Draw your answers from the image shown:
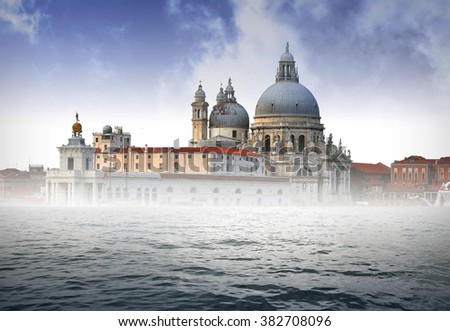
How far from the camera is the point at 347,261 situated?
14945 mm

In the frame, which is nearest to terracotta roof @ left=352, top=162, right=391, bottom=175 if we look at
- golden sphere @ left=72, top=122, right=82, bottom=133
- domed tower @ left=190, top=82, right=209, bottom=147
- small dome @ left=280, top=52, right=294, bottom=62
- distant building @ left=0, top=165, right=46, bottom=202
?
small dome @ left=280, top=52, right=294, bottom=62

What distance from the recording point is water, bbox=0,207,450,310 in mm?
10680

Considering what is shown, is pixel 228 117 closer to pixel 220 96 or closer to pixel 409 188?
pixel 220 96

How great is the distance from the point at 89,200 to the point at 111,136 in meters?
13.7

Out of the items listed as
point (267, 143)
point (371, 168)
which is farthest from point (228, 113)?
point (371, 168)

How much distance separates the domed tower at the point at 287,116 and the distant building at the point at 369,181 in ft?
17.0

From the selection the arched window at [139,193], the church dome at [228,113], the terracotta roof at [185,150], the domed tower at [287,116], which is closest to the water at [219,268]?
the arched window at [139,193]

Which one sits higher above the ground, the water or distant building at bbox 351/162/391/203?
distant building at bbox 351/162/391/203

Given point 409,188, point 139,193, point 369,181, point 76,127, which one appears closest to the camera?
point 76,127

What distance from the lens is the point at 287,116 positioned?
50.7 metres

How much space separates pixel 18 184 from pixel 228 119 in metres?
14.5

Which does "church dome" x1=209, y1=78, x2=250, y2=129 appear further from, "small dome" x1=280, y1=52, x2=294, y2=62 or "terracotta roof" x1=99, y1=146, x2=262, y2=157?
"terracotta roof" x1=99, y1=146, x2=262, y2=157

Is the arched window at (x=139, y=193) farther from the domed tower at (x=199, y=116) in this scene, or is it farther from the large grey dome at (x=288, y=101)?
the large grey dome at (x=288, y=101)
